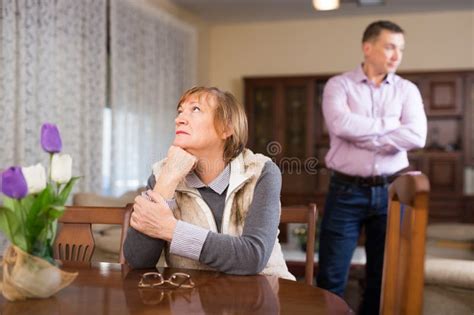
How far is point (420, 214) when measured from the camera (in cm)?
90

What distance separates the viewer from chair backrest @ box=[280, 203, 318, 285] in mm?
1614

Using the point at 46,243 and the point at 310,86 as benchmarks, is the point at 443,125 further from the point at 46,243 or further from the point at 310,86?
the point at 46,243

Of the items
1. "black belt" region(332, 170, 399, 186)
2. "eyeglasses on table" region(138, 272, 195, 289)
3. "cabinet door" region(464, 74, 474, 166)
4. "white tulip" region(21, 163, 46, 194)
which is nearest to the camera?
"white tulip" region(21, 163, 46, 194)

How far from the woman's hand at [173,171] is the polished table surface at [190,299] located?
0.78ft

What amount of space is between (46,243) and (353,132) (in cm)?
178

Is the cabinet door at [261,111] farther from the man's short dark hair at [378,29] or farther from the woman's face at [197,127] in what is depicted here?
the woman's face at [197,127]

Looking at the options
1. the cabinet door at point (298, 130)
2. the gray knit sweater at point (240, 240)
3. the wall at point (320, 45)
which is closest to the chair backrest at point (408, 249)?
the gray knit sweater at point (240, 240)

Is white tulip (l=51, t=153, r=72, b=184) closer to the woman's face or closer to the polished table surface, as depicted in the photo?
the polished table surface

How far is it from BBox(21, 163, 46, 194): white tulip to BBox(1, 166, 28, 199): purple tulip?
4cm

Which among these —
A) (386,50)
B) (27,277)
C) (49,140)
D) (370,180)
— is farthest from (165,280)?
(386,50)

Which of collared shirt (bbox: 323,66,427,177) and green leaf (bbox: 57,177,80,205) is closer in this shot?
green leaf (bbox: 57,177,80,205)

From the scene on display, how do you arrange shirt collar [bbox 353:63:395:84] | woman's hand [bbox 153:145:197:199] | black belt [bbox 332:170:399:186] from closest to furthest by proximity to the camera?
woman's hand [bbox 153:145:197:199] → black belt [bbox 332:170:399:186] → shirt collar [bbox 353:63:395:84]

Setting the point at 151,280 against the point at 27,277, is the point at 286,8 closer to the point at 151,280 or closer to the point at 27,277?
the point at 151,280

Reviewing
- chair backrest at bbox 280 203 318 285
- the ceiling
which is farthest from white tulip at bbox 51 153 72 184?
the ceiling
